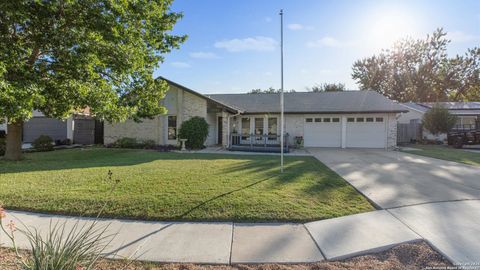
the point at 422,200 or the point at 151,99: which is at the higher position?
the point at 151,99

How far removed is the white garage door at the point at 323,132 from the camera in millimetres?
19672

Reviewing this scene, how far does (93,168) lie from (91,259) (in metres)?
7.57

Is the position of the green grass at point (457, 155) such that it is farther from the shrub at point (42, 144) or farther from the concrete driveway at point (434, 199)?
the shrub at point (42, 144)

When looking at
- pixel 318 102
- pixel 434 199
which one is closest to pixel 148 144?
pixel 318 102

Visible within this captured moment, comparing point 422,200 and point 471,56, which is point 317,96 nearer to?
point 422,200

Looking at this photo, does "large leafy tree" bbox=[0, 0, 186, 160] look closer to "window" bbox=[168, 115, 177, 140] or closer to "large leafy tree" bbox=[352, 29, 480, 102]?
"window" bbox=[168, 115, 177, 140]

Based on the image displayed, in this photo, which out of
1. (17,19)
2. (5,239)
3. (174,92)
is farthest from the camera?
(174,92)

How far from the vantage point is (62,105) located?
9.29 m

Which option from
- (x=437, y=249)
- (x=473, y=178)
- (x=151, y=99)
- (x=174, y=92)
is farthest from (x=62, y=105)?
(x=473, y=178)

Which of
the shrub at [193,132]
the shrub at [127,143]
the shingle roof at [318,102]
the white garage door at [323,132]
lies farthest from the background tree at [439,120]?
the shrub at [127,143]

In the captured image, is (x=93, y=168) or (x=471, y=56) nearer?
(x=93, y=168)

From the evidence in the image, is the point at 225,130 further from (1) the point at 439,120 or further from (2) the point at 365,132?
(1) the point at 439,120

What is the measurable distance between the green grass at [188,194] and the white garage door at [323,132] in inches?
439

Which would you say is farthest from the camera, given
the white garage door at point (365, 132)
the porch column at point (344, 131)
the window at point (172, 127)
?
the porch column at point (344, 131)
